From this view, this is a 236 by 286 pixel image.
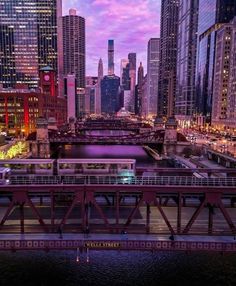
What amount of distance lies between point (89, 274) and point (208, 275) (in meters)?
13.8

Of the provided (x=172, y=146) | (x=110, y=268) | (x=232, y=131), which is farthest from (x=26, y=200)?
(x=232, y=131)

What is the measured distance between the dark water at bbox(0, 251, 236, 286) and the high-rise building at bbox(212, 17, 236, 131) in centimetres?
14772

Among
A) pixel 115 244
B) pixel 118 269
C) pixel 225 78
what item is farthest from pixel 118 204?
pixel 225 78

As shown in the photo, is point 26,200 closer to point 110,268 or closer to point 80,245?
point 80,245

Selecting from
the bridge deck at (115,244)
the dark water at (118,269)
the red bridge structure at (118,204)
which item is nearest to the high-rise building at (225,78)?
the dark water at (118,269)

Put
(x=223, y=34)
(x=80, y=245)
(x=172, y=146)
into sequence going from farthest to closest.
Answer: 1. (x=223, y=34)
2. (x=172, y=146)
3. (x=80, y=245)

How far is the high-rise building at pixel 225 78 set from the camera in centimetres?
17238

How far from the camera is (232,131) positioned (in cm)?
16338

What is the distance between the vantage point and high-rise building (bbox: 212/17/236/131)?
566ft

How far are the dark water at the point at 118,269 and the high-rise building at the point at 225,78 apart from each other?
147719mm

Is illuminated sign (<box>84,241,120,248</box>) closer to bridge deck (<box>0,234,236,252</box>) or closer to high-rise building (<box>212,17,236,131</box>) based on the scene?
bridge deck (<box>0,234,236,252</box>)

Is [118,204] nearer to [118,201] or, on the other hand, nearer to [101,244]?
[118,201]

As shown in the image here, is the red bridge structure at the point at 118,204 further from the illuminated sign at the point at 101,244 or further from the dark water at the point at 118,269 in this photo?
the dark water at the point at 118,269

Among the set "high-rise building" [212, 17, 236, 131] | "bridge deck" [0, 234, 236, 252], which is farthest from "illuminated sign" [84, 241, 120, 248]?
"high-rise building" [212, 17, 236, 131]
